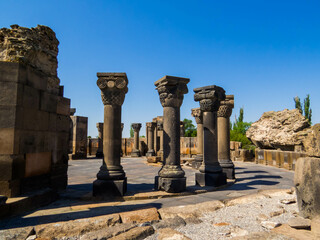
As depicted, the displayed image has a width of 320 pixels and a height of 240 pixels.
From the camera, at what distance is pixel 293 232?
3244 mm

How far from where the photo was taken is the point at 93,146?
81.4 ft

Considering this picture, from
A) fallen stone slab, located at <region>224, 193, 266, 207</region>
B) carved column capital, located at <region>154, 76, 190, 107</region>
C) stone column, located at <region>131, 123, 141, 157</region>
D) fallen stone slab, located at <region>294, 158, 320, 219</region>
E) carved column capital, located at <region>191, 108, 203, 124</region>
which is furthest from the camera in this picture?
stone column, located at <region>131, 123, 141, 157</region>

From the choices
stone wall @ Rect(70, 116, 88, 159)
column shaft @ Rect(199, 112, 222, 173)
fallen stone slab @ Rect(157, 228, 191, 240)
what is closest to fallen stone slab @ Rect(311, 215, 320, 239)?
fallen stone slab @ Rect(157, 228, 191, 240)

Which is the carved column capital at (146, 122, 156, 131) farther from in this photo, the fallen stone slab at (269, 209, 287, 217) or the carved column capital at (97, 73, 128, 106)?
the fallen stone slab at (269, 209, 287, 217)

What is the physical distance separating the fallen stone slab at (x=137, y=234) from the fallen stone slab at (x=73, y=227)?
461 millimetres

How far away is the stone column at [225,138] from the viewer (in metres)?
8.53

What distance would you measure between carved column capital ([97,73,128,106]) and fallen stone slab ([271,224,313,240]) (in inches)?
182

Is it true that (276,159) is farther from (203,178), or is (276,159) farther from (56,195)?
(56,195)

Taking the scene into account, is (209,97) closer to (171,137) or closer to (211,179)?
(171,137)

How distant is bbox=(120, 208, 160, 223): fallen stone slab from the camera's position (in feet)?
12.1

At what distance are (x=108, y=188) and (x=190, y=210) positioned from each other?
89.3 inches

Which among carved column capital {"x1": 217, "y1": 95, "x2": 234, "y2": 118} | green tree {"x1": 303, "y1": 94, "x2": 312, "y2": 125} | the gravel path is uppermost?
green tree {"x1": 303, "y1": 94, "x2": 312, "y2": 125}

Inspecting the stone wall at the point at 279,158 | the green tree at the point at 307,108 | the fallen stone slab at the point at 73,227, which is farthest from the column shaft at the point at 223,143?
the green tree at the point at 307,108

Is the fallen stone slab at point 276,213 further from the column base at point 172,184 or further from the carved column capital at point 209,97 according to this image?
the carved column capital at point 209,97
